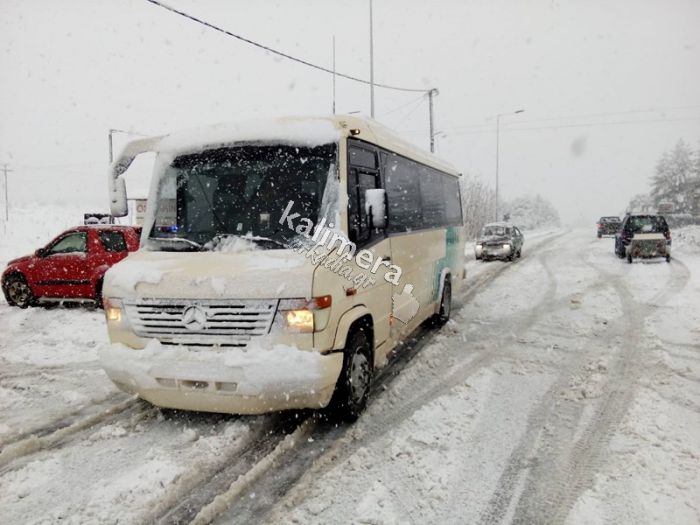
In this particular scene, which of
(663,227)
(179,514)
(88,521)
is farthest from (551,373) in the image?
(663,227)

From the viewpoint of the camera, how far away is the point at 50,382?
6016 mm

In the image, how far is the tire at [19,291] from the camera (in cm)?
1076

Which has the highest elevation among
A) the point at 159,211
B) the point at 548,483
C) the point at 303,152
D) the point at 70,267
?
the point at 303,152

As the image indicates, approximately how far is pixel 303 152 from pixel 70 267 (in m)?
7.95

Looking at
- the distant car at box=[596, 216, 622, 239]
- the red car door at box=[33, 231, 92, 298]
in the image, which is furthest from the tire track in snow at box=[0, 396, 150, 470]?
the distant car at box=[596, 216, 622, 239]

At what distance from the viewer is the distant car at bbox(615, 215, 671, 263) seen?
18.0 m

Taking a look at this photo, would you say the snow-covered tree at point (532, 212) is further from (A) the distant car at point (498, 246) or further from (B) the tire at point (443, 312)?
(B) the tire at point (443, 312)

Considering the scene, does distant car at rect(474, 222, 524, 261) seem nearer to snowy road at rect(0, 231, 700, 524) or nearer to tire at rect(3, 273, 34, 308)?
snowy road at rect(0, 231, 700, 524)

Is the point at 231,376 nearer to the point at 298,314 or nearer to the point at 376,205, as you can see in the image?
the point at 298,314

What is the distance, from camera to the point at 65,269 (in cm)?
1037

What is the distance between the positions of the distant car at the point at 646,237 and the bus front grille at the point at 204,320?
1828 cm

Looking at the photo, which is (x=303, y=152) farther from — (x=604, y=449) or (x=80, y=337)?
(x=80, y=337)

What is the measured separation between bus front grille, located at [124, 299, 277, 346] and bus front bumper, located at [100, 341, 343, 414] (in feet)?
0.30

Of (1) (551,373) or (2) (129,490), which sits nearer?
(2) (129,490)
